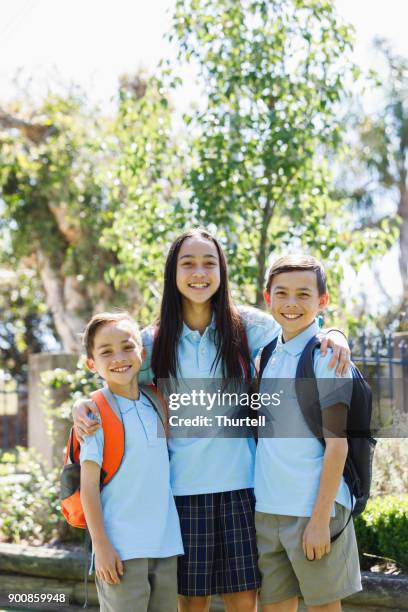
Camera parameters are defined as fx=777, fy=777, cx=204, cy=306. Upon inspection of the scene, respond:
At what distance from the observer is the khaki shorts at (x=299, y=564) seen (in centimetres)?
274

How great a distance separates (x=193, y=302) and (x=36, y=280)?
1045 centimetres

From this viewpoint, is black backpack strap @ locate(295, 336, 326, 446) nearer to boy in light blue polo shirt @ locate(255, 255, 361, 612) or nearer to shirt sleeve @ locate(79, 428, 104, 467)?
boy in light blue polo shirt @ locate(255, 255, 361, 612)

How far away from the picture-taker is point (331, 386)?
2791 mm

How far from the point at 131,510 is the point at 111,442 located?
0.26 metres

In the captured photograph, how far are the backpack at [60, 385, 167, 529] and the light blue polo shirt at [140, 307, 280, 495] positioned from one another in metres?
0.13

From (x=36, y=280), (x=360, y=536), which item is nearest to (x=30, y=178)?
(x=36, y=280)

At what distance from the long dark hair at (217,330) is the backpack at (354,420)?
12.3 inches

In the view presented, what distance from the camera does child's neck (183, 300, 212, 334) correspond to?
10.5 ft

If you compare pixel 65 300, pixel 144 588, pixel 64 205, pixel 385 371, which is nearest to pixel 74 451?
pixel 144 588

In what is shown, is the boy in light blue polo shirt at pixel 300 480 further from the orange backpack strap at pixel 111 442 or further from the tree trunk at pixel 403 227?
the tree trunk at pixel 403 227

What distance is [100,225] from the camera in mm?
9805

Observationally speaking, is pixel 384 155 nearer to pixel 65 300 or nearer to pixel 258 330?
pixel 65 300

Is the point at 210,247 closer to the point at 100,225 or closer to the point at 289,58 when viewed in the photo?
the point at 289,58

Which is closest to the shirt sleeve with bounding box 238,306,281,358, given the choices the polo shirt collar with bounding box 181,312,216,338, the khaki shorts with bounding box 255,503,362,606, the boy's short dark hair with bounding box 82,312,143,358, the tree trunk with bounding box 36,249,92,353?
the polo shirt collar with bounding box 181,312,216,338
